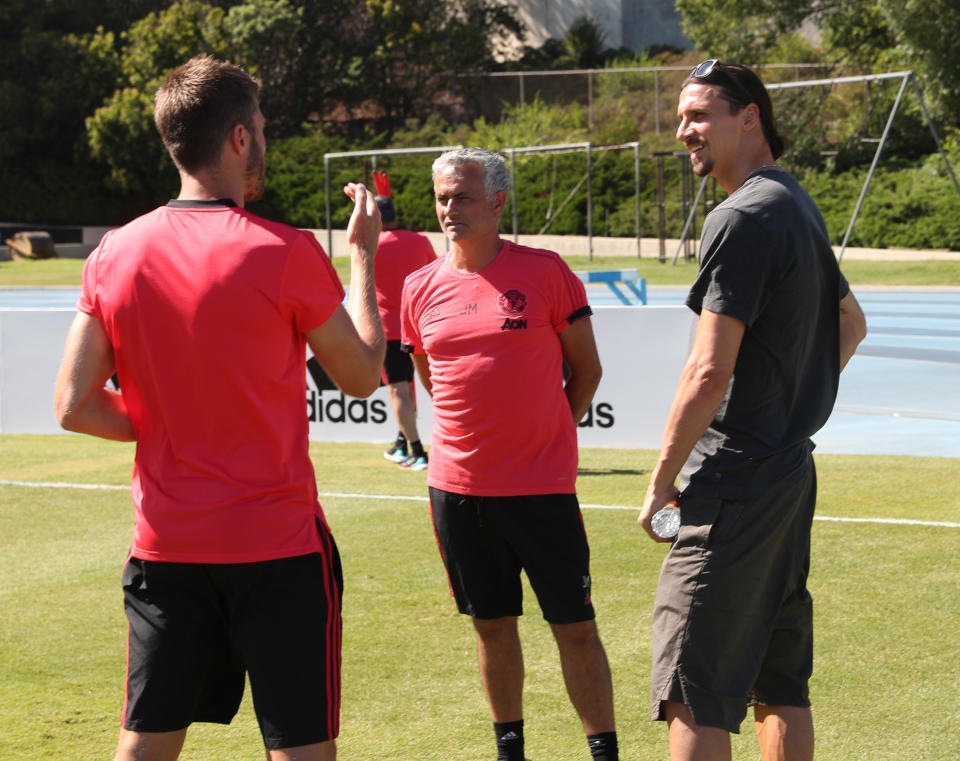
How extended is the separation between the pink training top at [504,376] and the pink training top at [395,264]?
200 inches

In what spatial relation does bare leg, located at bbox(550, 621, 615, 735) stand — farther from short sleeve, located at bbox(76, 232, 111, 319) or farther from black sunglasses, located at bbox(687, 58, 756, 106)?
short sleeve, located at bbox(76, 232, 111, 319)

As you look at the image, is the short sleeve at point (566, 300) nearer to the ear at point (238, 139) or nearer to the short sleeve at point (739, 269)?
the short sleeve at point (739, 269)

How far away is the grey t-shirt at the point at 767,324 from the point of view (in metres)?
2.88

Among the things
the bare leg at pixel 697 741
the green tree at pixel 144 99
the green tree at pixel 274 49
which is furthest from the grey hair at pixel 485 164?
the green tree at pixel 274 49

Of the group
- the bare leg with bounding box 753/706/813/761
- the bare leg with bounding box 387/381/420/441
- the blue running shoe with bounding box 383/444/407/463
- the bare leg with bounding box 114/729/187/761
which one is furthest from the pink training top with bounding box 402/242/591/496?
the blue running shoe with bounding box 383/444/407/463

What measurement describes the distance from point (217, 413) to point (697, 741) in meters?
1.41

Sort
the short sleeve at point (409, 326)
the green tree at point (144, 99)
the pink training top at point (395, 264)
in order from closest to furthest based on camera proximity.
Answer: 1. the short sleeve at point (409, 326)
2. the pink training top at point (395, 264)
3. the green tree at point (144, 99)

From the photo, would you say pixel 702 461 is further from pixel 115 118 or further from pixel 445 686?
pixel 115 118

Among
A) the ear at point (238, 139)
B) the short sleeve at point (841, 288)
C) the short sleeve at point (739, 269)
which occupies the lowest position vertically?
the short sleeve at point (841, 288)

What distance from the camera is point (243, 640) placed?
2678 mm

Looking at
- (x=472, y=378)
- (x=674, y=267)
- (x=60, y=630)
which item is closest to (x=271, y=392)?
(x=472, y=378)

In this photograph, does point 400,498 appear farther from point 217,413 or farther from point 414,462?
point 217,413

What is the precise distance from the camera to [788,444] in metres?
3.02

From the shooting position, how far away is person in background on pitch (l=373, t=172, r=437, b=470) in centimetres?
932
